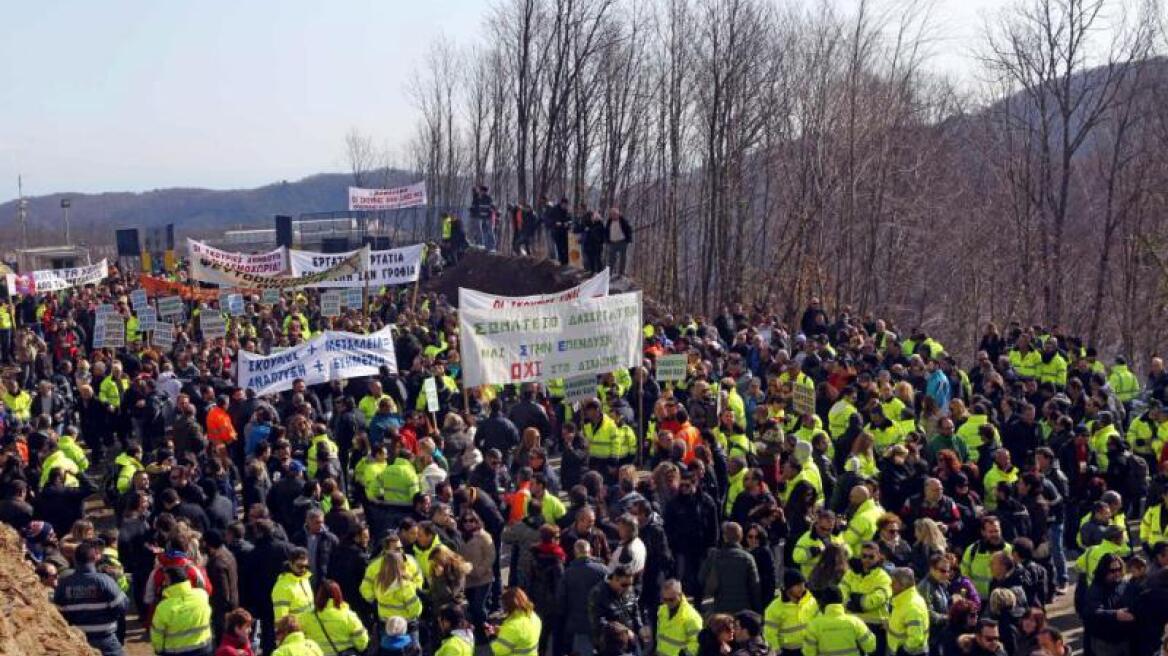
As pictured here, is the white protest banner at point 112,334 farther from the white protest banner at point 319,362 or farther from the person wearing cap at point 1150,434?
the person wearing cap at point 1150,434

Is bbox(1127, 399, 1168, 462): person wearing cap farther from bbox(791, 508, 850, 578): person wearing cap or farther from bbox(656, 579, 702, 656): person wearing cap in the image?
bbox(656, 579, 702, 656): person wearing cap

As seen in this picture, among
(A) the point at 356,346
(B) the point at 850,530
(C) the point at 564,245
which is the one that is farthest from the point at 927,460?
(C) the point at 564,245

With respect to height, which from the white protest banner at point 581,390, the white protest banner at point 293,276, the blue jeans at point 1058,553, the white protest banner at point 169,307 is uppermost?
the white protest banner at point 293,276

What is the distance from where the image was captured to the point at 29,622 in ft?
34.9

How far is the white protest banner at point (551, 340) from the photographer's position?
16469 millimetres

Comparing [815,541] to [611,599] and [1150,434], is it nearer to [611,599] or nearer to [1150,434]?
[611,599]

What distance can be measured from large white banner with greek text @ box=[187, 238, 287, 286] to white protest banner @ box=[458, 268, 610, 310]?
7.96m

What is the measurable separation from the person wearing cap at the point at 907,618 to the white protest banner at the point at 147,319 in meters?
17.2

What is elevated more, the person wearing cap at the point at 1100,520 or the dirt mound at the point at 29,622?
the person wearing cap at the point at 1100,520

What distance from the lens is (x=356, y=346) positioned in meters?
18.8

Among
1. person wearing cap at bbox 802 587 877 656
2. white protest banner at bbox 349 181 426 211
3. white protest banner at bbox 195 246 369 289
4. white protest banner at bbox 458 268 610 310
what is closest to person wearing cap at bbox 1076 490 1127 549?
person wearing cap at bbox 802 587 877 656

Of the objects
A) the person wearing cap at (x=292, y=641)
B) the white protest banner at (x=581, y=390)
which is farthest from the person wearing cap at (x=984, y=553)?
the white protest banner at (x=581, y=390)

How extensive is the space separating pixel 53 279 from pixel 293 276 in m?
7.87

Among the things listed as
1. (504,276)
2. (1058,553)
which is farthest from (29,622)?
(504,276)
